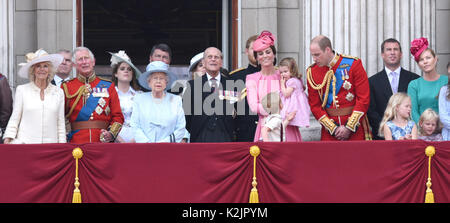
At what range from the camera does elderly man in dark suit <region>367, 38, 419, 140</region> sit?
1021cm

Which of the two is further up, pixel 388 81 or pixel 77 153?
pixel 388 81

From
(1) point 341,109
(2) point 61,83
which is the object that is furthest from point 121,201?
(1) point 341,109

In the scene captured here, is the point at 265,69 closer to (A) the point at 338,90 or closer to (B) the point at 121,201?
(A) the point at 338,90

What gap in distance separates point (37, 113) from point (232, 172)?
202 centimetres

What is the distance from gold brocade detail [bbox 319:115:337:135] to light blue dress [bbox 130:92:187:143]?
1.45m

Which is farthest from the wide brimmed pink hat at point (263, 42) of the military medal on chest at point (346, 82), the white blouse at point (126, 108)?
the white blouse at point (126, 108)

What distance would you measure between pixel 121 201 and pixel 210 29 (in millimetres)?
10624

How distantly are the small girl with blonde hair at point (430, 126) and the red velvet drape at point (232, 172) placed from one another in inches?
37.4

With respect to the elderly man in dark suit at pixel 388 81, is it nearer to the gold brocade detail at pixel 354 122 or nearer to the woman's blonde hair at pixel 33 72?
the gold brocade detail at pixel 354 122

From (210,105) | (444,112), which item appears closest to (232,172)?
(210,105)

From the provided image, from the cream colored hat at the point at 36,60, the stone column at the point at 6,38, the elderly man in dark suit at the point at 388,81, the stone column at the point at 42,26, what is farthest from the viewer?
the stone column at the point at 42,26

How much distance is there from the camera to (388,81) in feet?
34.0

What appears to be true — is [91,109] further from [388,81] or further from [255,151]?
[388,81]

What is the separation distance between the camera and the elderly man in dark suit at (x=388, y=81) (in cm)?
1021
